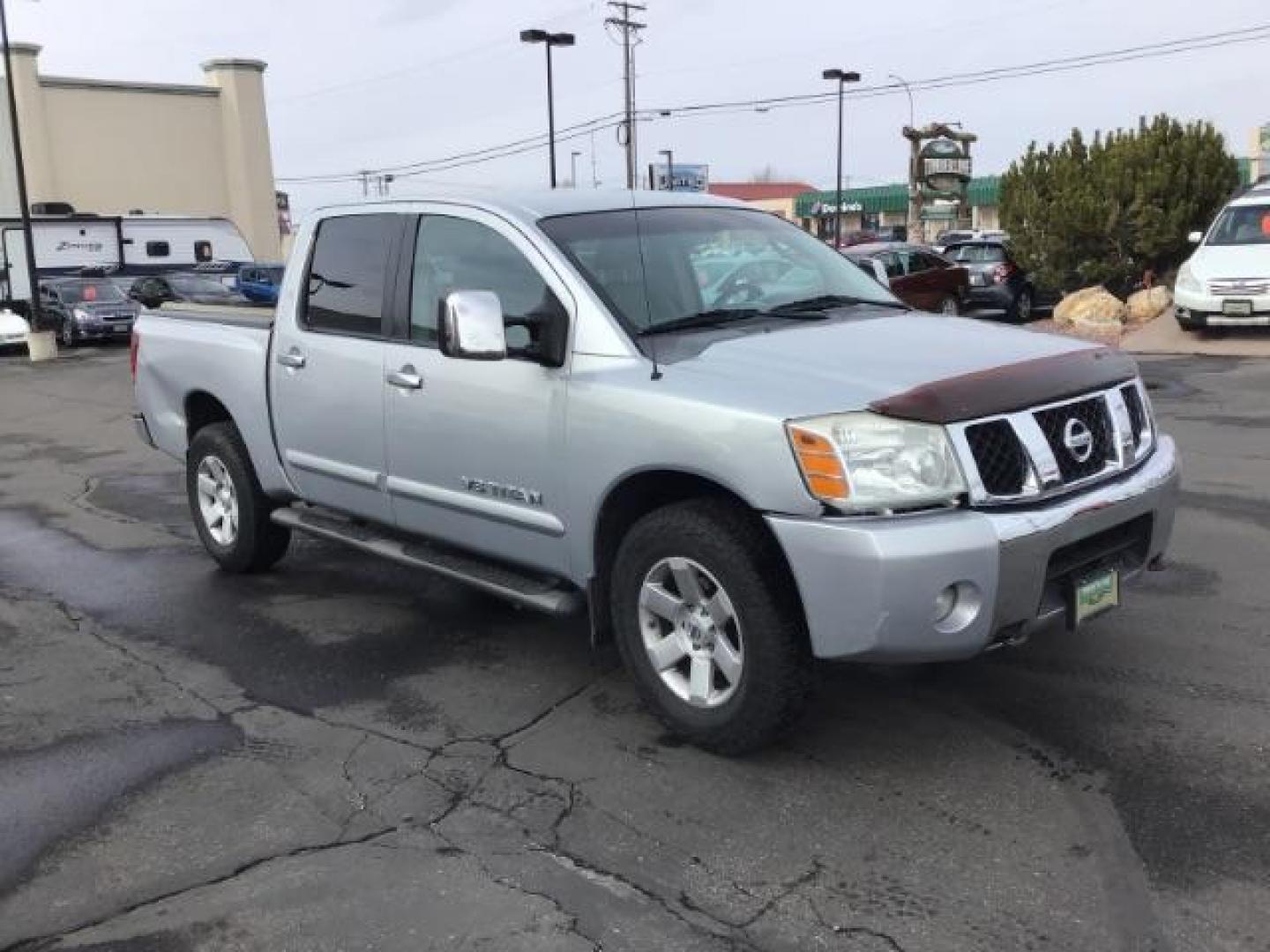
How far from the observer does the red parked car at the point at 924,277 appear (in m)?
18.9

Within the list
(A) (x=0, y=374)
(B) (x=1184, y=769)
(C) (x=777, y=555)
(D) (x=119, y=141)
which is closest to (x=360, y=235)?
(C) (x=777, y=555)

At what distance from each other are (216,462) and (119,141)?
3738 centimetres

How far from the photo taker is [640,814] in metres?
3.65

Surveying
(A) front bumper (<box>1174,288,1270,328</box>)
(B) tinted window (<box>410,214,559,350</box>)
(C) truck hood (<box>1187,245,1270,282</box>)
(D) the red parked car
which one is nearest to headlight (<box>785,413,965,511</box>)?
(B) tinted window (<box>410,214,559,350</box>)

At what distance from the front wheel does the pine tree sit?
18.3m

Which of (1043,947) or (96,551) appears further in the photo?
(96,551)

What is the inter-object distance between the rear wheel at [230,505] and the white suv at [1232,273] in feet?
45.1

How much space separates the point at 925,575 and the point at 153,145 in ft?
136

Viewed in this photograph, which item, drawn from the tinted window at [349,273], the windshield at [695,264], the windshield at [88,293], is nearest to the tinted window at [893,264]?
the windshield at [695,264]

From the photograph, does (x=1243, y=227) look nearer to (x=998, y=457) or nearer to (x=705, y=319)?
(x=705, y=319)

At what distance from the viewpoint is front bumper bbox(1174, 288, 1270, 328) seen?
617 inches

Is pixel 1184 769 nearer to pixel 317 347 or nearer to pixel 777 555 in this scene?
pixel 777 555

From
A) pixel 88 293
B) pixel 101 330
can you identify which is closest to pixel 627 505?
pixel 101 330

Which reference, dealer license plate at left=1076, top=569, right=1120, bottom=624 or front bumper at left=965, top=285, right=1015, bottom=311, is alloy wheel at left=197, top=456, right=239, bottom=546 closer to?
dealer license plate at left=1076, top=569, right=1120, bottom=624
